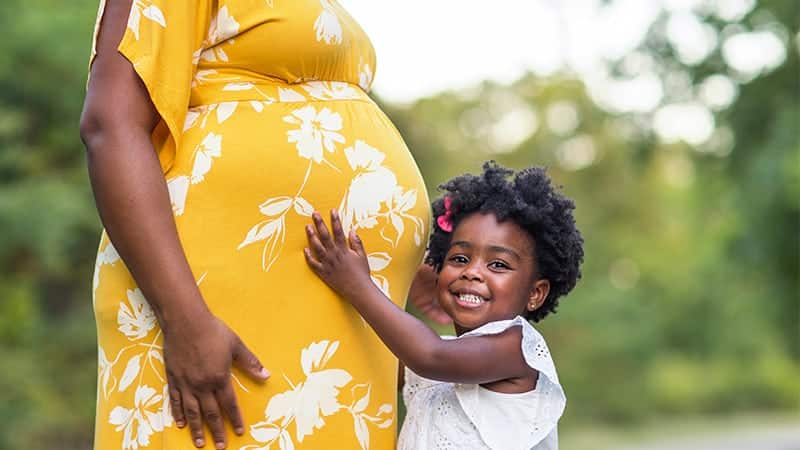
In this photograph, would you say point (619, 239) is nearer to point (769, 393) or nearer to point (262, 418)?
point (769, 393)

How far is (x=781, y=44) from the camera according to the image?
12891 millimetres

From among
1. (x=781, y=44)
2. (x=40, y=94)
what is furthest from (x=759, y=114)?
(x=40, y=94)

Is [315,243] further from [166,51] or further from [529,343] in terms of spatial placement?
[529,343]

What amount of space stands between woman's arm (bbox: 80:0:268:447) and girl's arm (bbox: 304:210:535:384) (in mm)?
237

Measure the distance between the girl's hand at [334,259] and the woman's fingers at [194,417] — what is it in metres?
0.33

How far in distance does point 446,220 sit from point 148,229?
903 mm

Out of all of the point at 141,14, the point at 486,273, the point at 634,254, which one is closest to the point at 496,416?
the point at 486,273

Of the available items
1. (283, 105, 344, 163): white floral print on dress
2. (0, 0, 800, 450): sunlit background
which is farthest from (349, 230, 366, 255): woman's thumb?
(0, 0, 800, 450): sunlit background

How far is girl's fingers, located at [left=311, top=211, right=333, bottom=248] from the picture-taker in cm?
208

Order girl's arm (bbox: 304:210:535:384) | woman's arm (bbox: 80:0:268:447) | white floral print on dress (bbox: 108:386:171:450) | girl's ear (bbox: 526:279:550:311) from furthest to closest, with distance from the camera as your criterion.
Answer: girl's ear (bbox: 526:279:550:311), girl's arm (bbox: 304:210:535:384), white floral print on dress (bbox: 108:386:171:450), woman's arm (bbox: 80:0:268:447)

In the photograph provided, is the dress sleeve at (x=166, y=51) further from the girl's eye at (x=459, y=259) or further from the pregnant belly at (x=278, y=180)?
the girl's eye at (x=459, y=259)

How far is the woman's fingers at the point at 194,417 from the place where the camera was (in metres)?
1.94

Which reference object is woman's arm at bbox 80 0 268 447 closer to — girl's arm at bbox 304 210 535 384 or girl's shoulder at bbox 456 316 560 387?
girl's arm at bbox 304 210 535 384

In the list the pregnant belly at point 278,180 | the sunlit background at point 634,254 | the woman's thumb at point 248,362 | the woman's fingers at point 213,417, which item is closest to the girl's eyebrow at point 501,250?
the pregnant belly at point 278,180
